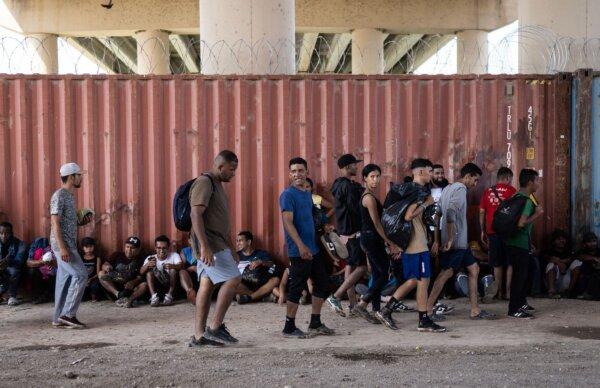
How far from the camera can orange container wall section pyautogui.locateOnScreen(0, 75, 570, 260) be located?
793 centimetres

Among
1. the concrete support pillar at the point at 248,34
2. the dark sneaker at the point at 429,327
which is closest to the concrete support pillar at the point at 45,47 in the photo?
the concrete support pillar at the point at 248,34

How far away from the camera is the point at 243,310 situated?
733 centimetres

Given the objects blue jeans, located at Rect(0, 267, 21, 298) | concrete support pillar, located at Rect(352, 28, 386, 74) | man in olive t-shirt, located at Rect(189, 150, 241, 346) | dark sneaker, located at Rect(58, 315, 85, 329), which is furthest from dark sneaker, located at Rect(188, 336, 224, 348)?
concrete support pillar, located at Rect(352, 28, 386, 74)

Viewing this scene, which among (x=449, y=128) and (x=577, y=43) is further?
(x=577, y=43)

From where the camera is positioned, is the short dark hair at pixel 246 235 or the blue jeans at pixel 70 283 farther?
the short dark hair at pixel 246 235

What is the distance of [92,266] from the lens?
782cm

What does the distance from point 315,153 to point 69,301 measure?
318cm

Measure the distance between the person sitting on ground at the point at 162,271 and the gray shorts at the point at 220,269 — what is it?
2236mm

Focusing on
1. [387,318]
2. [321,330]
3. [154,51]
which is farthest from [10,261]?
[154,51]

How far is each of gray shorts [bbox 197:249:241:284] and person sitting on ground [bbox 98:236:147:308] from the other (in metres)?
2.38

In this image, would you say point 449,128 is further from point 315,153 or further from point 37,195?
point 37,195

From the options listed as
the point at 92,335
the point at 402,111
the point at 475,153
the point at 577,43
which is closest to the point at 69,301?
the point at 92,335

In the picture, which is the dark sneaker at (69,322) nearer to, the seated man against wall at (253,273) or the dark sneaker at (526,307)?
the seated man against wall at (253,273)

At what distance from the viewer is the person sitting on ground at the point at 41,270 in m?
7.63
